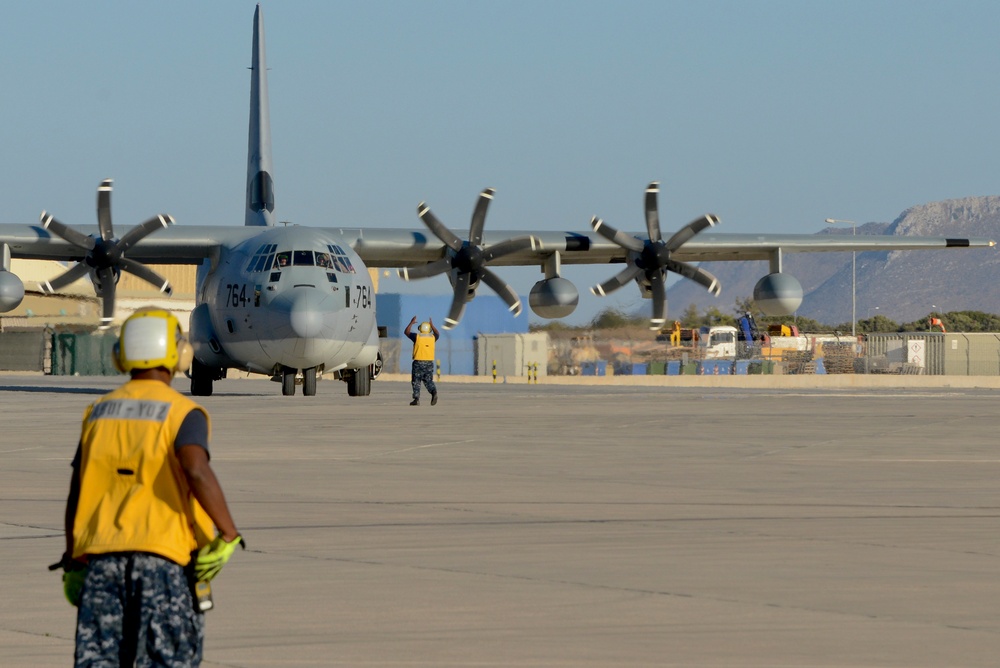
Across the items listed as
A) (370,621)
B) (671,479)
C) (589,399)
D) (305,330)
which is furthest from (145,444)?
(589,399)

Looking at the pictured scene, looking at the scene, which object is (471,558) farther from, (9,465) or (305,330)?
(305,330)

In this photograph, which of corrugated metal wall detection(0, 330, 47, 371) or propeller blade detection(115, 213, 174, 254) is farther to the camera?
corrugated metal wall detection(0, 330, 47, 371)

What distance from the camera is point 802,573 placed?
929cm

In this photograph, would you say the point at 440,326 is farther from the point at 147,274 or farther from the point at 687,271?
the point at 147,274

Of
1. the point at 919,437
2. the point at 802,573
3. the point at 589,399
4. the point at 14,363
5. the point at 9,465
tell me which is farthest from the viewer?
the point at 14,363

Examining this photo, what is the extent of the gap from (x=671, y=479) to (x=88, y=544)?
11.2 metres

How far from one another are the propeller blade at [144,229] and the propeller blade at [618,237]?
11259 mm

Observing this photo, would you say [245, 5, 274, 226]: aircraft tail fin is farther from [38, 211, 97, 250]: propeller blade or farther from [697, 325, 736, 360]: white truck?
[697, 325, 736, 360]: white truck

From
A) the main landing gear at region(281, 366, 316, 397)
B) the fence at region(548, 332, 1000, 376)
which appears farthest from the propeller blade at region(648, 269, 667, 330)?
the fence at region(548, 332, 1000, 376)

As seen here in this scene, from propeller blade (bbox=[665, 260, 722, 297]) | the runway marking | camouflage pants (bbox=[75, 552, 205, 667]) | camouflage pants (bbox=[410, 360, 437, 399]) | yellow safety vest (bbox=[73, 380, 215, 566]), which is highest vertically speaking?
propeller blade (bbox=[665, 260, 722, 297])

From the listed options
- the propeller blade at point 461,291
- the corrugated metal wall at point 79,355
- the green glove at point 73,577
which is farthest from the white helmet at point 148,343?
the corrugated metal wall at point 79,355

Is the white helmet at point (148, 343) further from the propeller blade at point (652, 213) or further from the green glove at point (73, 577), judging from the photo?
the propeller blade at point (652, 213)

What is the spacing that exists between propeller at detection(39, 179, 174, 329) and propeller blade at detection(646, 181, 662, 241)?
42.2 feet

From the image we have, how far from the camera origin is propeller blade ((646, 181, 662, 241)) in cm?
3994
